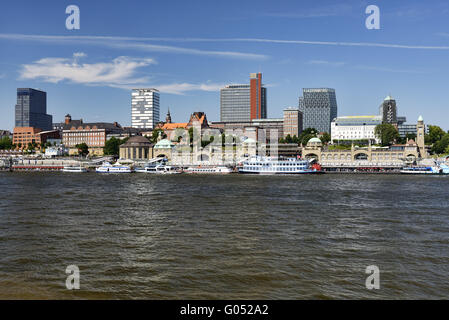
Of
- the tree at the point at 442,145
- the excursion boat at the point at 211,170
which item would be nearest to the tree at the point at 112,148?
the excursion boat at the point at 211,170

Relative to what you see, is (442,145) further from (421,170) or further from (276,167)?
(276,167)

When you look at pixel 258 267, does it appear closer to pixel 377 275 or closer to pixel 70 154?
pixel 377 275

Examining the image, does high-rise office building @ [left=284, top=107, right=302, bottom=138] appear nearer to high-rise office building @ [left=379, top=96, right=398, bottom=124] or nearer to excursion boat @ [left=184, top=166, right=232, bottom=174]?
high-rise office building @ [left=379, top=96, right=398, bottom=124]

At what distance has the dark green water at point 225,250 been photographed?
15750mm

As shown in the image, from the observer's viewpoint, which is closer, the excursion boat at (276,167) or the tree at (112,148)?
the excursion boat at (276,167)

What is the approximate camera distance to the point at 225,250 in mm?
21266

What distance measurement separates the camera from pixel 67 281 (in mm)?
A: 16375

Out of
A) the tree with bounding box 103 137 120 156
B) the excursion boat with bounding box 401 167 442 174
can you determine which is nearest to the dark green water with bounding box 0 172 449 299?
the excursion boat with bounding box 401 167 442 174

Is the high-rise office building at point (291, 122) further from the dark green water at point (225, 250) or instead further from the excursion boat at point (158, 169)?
the dark green water at point (225, 250)
